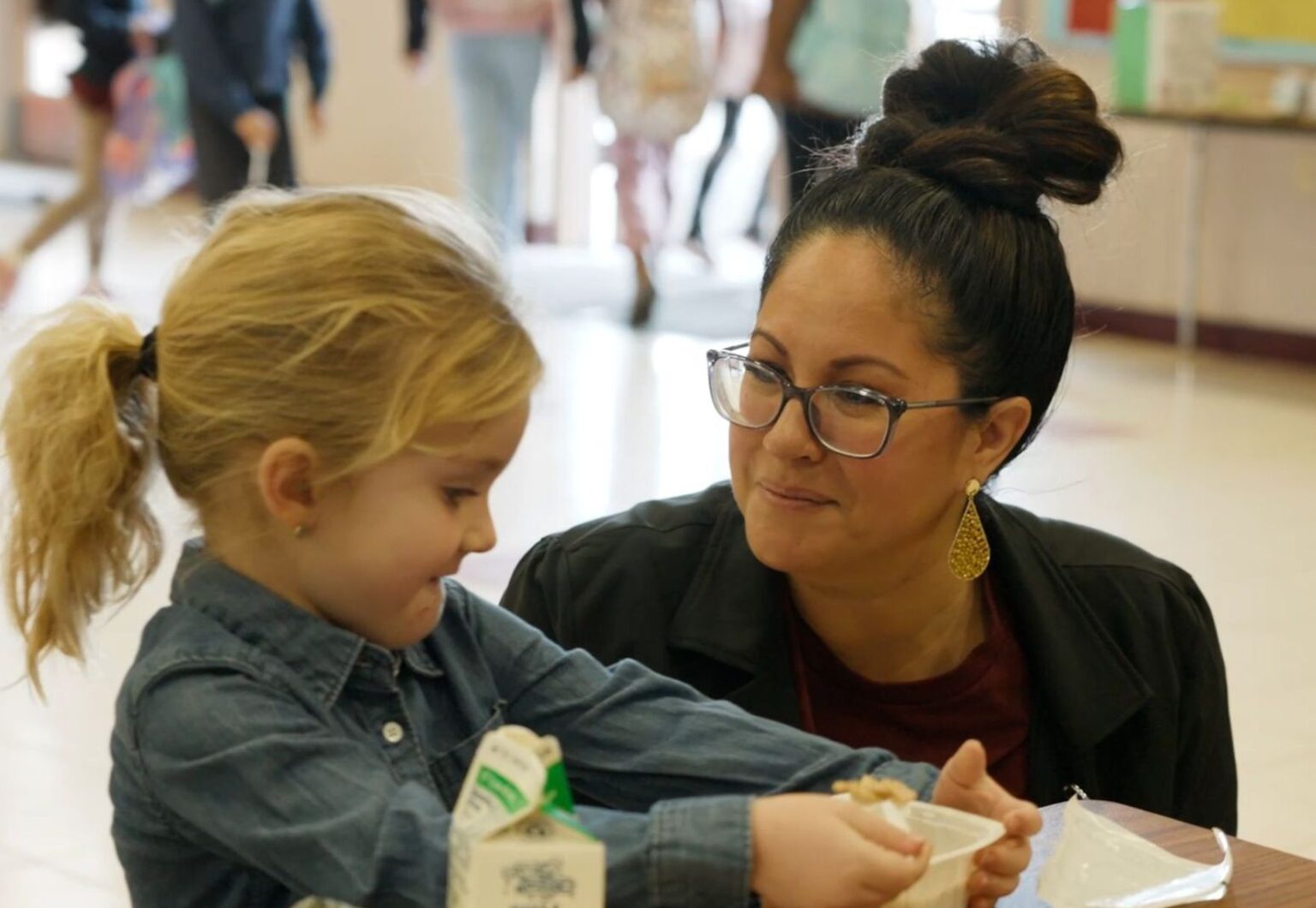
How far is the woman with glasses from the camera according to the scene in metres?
1.79

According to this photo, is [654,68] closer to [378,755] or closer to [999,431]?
[999,431]

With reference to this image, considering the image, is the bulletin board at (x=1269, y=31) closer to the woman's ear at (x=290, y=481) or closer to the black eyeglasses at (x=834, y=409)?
the black eyeglasses at (x=834, y=409)

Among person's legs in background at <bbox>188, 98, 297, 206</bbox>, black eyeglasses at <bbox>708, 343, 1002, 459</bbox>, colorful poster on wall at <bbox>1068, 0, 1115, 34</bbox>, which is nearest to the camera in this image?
black eyeglasses at <bbox>708, 343, 1002, 459</bbox>

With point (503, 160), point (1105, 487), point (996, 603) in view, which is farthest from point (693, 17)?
point (996, 603)

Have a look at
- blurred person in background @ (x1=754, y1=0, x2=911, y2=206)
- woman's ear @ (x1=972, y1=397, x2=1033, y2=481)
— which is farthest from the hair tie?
blurred person in background @ (x1=754, y1=0, x2=911, y2=206)

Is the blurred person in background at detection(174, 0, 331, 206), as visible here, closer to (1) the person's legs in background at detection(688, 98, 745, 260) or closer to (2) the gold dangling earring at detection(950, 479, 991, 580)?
(1) the person's legs in background at detection(688, 98, 745, 260)

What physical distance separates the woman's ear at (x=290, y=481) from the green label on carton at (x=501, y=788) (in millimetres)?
296

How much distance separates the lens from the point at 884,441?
5.80ft

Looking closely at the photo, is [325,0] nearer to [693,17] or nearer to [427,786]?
[693,17]

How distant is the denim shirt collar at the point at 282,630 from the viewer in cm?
127

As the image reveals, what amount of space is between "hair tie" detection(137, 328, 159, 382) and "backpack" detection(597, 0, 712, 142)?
18.7 ft

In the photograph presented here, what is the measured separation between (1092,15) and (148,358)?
684 cm

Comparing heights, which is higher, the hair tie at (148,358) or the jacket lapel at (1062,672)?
the hair tie at (148,358)

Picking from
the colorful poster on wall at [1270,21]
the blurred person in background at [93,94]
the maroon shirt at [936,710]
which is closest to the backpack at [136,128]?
the blurred person in background at [93,94]
